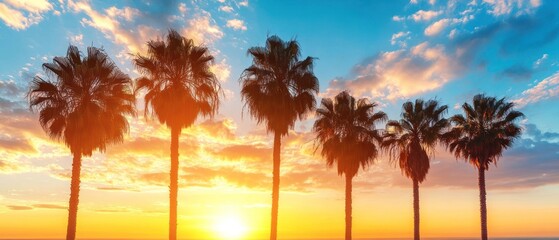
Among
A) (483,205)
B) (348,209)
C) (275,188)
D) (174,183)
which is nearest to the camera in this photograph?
(174,183)

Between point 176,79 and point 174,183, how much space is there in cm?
715

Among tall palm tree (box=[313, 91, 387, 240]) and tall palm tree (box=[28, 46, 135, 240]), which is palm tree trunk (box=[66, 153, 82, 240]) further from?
tall palm tree (box=[313, 91, 387, 240])

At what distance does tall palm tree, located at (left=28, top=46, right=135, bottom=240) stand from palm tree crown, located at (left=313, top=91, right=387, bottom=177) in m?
18.2

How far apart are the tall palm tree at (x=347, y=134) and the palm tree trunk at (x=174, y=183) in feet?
50.4

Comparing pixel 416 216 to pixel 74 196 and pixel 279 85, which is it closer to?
pixel 279 85

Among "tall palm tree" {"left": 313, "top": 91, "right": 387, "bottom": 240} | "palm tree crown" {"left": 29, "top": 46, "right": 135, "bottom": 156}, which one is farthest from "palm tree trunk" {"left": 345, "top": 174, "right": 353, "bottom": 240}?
"palm tree crown" {"left": 29, "top": 46, "right": 135, "bottom": 156}

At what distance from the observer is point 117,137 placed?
37.8m

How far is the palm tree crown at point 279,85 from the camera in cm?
3738

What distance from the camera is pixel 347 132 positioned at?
46000 mm

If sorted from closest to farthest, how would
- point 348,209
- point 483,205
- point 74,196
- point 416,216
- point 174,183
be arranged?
point 174,183
point 74,196
point 348,209
point 416,216
point 483,205

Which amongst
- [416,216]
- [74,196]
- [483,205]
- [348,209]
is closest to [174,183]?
A: [74,196]

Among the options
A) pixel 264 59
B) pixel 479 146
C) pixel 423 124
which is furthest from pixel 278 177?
pixel 479 146

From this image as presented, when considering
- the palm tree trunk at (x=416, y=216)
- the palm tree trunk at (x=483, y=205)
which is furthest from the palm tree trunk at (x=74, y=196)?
the palm tree trunk at (x=483, y=205)

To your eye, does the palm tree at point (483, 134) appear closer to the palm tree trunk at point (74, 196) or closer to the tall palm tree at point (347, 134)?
the tall palm tree at point (347, 134)
